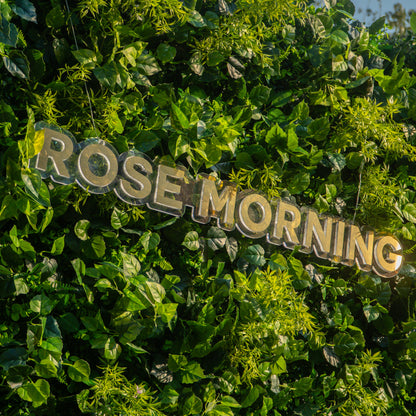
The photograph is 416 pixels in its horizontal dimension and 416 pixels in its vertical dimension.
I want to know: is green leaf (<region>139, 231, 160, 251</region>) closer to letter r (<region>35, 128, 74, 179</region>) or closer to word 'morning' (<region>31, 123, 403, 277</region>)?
word 'morning' (<region>31, 123, 403, 277</region>)

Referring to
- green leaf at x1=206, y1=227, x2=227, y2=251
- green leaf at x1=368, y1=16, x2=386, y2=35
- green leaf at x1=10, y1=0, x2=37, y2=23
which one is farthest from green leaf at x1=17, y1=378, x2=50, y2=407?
green leaf at x1=368, y1=16, x2=386, y2=35

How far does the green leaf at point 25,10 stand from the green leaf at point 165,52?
0.34m

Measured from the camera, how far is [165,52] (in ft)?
4.60

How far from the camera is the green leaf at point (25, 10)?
118 centimetres

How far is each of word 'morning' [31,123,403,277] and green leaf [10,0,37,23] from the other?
0.81 feet

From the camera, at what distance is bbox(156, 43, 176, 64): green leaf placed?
1.40 meters

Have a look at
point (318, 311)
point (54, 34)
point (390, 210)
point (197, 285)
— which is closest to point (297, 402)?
point (318, 311)

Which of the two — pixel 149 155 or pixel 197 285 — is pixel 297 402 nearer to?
pixel 197 285

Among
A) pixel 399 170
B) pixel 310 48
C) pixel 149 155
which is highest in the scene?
pixel 310 48

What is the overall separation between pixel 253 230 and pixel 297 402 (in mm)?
534

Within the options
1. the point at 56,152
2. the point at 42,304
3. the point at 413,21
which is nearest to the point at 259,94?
the point at 56,152

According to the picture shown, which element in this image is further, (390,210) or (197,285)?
(390,210)

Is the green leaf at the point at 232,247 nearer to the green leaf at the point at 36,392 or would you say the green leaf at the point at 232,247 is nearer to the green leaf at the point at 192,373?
the green leaf at the point at 192,373

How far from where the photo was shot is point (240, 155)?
1.50m
